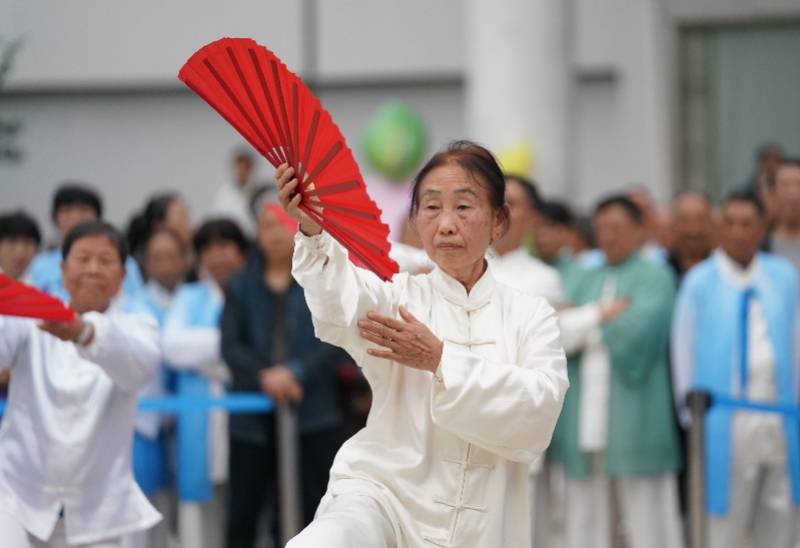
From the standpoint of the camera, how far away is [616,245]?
27.4 ft

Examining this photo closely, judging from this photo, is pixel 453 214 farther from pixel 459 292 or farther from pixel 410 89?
pixel 410 89

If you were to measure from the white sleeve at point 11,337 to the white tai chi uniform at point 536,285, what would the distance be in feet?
8.07

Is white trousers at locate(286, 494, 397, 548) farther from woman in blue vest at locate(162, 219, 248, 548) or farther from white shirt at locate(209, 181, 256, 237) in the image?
white shirt at locate(209, 181, 256, 237)

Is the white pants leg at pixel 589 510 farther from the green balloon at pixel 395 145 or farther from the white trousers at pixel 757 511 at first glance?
the green balloon at pixel 395 145

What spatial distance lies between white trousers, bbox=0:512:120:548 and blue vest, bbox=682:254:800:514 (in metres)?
3.31

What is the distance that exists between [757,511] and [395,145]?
A: 4970 mm

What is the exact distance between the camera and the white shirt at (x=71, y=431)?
5590 mm

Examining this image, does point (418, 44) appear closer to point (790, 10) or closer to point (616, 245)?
point (790, 10)

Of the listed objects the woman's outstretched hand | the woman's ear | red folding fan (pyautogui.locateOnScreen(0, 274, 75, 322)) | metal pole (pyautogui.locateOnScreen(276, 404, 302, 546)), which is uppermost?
the woman's outstretched hand

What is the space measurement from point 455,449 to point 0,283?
59.9 inches

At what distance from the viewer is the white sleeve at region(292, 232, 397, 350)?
4.61m

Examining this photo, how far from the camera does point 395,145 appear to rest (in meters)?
12.0

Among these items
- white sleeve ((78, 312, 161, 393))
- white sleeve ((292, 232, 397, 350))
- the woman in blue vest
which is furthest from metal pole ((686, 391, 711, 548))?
white sleeve ((292, 232, 397, 350))

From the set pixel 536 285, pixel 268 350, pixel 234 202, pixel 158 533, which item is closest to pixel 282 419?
pixel 268 350
